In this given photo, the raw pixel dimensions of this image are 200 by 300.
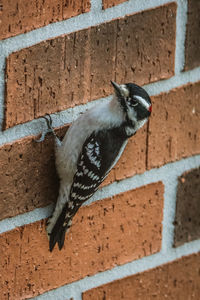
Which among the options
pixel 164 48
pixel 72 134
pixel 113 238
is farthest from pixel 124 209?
pixel 164 48

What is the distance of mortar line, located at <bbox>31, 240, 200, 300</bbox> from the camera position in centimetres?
127

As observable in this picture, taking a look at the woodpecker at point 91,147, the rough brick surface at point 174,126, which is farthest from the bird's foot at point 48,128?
the rough brick surface at point 174,126

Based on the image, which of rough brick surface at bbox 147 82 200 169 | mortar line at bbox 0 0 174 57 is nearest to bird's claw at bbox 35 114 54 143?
mortar line at bbox 0 0 174 57

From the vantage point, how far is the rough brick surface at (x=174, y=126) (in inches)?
52.1

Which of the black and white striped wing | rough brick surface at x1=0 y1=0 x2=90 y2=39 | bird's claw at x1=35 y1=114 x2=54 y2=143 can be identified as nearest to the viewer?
rough brick surface at x1=0 y1=0 x2=90 y2=39

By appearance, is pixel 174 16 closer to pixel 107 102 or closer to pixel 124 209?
pixel 107 102

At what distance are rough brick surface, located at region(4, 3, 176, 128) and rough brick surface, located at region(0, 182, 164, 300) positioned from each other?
0.63 ft

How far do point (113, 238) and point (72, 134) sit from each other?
0.21 metres

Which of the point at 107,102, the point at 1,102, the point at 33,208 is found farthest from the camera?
the point at 107,102

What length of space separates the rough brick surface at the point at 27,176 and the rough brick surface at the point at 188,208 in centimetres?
17

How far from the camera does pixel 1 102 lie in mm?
1063

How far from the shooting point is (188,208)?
56.1 inches

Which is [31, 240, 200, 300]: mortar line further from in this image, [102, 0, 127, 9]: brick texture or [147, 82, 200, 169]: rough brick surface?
[102, 0, 127, 9]: brick texture

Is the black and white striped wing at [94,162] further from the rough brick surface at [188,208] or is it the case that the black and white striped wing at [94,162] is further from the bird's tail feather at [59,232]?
the rough brick surface at [188,208]
